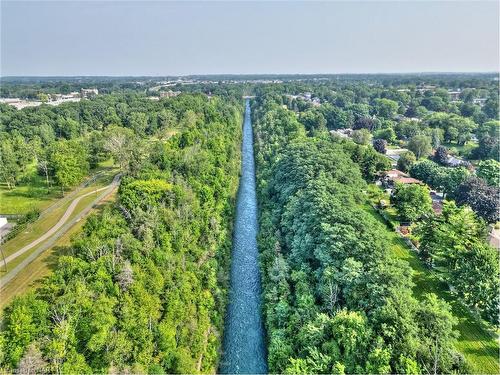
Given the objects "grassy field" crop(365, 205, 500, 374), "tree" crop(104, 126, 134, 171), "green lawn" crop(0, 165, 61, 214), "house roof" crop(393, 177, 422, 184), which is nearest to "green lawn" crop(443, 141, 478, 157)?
"house roof" crop(393, 177, 422, 184)

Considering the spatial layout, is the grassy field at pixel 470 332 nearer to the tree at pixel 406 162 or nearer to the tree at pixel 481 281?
the tree at pixel 481 281

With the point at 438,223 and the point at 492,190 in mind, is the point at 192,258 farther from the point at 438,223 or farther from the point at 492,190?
the point at 492,190

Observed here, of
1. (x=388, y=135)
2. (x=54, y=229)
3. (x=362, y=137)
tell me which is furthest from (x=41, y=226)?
(x=388, y=135)

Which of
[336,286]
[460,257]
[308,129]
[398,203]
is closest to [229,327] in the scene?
[336,286]

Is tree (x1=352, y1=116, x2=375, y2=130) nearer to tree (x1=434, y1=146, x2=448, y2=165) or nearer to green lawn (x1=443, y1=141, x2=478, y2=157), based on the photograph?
green lawn (x1=443, y1=141, x2=478, y2=157)

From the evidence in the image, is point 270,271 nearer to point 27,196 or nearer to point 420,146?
point 27,196

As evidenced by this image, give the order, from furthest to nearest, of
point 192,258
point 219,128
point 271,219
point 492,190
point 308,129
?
point 308,129 → point 219,128 → point 492,190 → point 271,219 → point 192,258

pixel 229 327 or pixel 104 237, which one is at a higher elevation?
pixel 104 237
